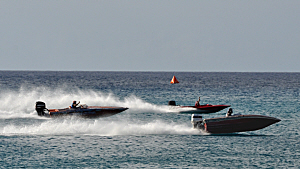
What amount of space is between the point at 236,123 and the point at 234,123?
0.16 m

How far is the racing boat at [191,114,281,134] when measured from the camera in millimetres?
32312

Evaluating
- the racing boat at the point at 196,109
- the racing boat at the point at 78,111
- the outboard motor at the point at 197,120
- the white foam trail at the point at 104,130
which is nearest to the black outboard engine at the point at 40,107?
the racing boat at the point at 78,111

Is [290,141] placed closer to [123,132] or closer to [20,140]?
[123,132]

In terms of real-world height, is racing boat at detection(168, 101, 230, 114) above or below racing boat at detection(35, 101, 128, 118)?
below

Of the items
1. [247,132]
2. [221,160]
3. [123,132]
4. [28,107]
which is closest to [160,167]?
[221,160]

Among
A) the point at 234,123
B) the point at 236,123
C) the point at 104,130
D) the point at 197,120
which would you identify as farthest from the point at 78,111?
the point at 236,123

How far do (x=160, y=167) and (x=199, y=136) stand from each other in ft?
31.5

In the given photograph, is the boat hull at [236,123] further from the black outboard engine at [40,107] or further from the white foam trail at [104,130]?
the black outboard engine at [40,107]

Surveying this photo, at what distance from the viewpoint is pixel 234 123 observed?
32.4 m

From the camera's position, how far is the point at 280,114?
50.0 m

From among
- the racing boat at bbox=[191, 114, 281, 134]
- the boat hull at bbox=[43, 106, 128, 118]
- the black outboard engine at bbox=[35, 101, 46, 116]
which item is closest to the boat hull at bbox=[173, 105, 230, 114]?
the boat hull at bbox=[43, 106, 128, 118]

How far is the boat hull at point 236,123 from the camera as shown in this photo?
32312 millimetres

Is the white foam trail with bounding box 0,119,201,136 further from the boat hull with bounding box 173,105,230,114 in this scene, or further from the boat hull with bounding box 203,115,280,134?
the boat hull with bounding box 173,105,230,114

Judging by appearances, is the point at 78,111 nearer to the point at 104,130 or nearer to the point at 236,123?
the point at 104,130
